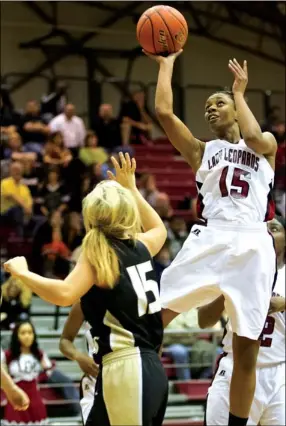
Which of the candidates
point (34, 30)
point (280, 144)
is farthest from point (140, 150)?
point (34, 30)

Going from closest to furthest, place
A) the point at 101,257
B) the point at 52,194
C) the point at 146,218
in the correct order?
the point at 101,257 < the point at 146,218 < the point at 52,194

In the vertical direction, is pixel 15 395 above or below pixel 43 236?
above

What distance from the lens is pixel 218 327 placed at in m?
10.8

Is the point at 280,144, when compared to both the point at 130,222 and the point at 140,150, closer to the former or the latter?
the point at 140,150

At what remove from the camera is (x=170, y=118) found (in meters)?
5.70

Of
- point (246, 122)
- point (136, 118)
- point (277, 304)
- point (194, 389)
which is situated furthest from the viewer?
point (136, 118)

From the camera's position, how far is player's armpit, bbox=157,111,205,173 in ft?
18.7

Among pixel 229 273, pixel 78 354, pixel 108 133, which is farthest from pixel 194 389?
pixel 108 133

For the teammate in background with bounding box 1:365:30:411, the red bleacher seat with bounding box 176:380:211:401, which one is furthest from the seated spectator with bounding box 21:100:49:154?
the teammate in background with bounding box 1:365:30:411

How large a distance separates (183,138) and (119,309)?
1644 mm

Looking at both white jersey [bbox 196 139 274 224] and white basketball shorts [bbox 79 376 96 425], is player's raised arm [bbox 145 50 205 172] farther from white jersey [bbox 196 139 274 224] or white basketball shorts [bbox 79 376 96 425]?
white basketball shorts [bbox 79 376 96 425]

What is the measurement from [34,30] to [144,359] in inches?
663

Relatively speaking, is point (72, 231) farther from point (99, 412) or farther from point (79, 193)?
point (99, 412)

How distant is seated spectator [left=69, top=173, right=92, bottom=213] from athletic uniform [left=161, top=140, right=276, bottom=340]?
790cm
